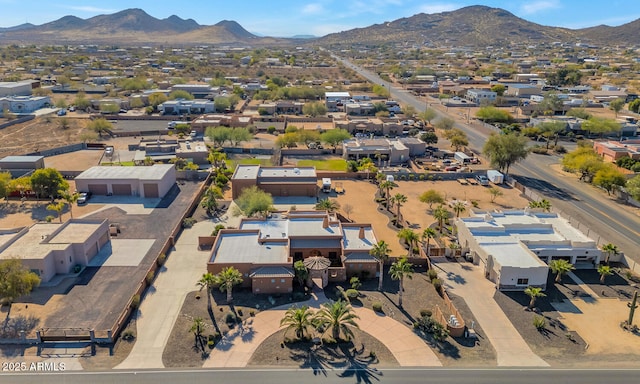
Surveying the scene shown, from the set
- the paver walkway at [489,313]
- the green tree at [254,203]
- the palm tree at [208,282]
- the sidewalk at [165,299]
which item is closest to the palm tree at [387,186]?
the green tree at [254,203]

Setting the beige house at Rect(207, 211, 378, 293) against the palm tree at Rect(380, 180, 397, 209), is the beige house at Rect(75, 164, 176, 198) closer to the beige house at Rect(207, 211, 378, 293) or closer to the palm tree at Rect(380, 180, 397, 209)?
the beige house at Rect(207, 211, 378, 293)

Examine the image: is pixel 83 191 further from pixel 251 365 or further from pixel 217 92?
pixel 217 92

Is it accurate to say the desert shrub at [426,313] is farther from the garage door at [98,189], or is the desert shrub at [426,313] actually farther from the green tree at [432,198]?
the garage door at [98,189]

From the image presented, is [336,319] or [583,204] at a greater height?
[583,204]

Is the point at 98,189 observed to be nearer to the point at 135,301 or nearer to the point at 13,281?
the point at 13,281

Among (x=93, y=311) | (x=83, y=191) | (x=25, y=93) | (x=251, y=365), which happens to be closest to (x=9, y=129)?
(x=25, y=93)

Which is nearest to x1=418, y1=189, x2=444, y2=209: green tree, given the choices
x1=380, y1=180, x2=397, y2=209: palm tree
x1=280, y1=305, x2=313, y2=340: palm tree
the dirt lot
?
the dirt lot

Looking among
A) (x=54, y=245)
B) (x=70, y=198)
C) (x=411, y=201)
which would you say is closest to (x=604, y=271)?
(x=411, y=201)
